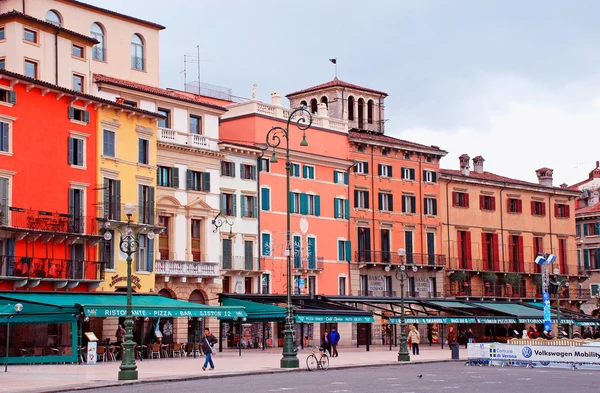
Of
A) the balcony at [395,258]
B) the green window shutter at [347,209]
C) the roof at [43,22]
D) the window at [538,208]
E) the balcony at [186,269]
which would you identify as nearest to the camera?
the roof at [43,22]

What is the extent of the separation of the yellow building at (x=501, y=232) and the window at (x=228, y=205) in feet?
70.1

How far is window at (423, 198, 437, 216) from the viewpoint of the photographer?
78.3 m

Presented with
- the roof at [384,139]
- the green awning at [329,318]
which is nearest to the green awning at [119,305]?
the green awning at [329,318]

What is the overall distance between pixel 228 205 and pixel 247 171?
2799mm

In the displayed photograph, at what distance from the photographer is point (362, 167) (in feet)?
243

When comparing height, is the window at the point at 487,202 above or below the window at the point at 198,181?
above

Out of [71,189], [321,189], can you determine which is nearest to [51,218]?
[71,189]

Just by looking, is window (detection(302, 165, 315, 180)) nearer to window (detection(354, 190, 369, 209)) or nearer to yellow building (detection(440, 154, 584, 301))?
window (detection(354, 190, 369, 209))

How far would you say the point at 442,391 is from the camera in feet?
91.4

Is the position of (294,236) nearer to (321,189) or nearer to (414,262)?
(321,189)

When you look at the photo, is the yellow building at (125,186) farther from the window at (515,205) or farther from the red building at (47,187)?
the window at (515,205)

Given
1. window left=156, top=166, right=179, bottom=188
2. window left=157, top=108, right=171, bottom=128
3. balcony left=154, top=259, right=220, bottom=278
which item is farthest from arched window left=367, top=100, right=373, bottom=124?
window left=156, top=166, right=179, bottom=188

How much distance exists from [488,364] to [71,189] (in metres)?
20.6

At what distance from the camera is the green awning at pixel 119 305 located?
4506 cm
